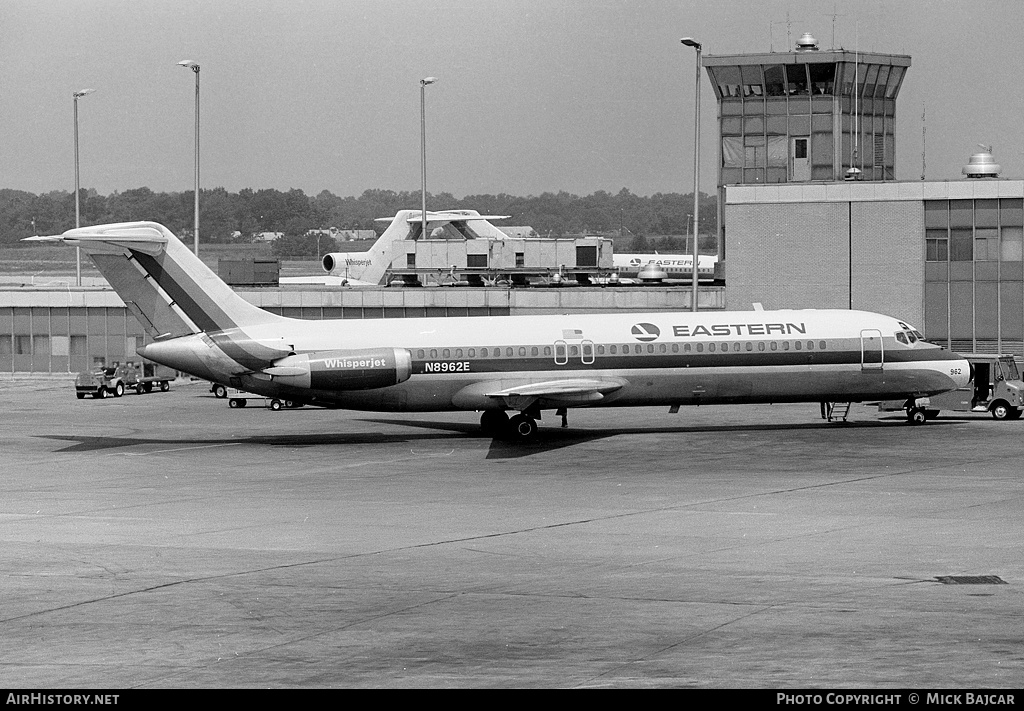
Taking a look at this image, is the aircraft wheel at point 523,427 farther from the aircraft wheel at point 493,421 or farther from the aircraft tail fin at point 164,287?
the aircraft tail fin at point 164,287

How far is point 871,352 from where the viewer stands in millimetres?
41812

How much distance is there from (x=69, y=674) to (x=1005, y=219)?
54.4 m

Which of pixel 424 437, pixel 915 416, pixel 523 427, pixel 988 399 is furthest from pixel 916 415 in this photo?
pixel 424 437

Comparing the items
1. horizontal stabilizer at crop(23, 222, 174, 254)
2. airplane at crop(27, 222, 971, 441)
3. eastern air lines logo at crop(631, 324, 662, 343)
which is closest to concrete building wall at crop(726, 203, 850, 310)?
airplane at crop(27, 222, 971, 441)

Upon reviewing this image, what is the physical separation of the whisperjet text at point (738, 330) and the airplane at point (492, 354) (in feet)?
0.15

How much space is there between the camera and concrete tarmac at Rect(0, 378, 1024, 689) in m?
14.8

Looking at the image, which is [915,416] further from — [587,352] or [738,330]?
[587,352]

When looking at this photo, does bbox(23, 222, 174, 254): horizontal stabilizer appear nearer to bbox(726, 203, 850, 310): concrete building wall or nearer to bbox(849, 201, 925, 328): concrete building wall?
bbox(726, 203, 850, 310): concrete building wall

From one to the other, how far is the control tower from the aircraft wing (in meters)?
41.6

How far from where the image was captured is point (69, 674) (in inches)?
568

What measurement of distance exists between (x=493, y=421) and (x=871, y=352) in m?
12.2

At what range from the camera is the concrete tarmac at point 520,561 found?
14.8 m

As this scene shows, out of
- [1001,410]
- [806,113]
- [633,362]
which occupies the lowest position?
[1001,410]

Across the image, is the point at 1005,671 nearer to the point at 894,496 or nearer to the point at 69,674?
the point at 69,674
